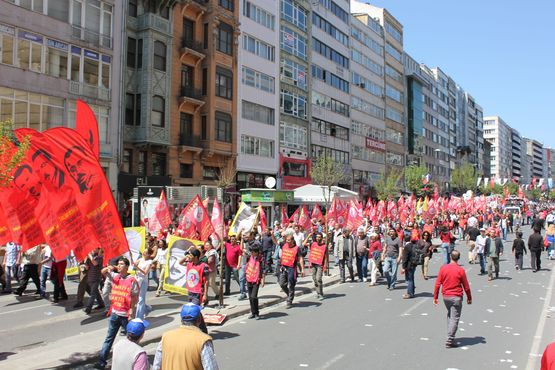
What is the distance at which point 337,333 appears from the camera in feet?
35.0

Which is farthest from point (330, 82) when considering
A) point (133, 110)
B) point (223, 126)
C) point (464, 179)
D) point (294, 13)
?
Result: point (464, 179)

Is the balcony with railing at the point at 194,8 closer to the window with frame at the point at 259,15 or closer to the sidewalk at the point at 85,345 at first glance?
the window with frame at the point at 259,15

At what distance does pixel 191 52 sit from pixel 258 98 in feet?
30.5

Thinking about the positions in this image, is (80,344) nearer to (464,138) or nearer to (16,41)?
(16,41)

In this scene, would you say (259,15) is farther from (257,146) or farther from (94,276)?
(94,276)

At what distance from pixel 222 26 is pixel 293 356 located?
34.4 metres

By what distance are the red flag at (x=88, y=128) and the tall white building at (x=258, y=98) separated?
32696mm

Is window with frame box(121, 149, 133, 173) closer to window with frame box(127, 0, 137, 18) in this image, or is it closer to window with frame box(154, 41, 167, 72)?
window with frame box(154, 41, 167, 72)

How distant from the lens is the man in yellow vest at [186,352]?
15.9 feet

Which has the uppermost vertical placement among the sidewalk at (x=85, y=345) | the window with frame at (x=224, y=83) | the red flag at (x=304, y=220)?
the window with frame at (x=224, y=83)

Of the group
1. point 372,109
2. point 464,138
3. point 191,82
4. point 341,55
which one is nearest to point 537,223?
point 191,82

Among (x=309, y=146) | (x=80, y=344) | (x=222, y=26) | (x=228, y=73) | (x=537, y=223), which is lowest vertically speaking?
(x=80, y=344)

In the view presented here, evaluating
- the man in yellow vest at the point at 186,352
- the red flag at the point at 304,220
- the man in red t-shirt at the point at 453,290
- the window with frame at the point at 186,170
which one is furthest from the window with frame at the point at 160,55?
the man in yellow vest at the point at 186,352

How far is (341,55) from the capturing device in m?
59.9
